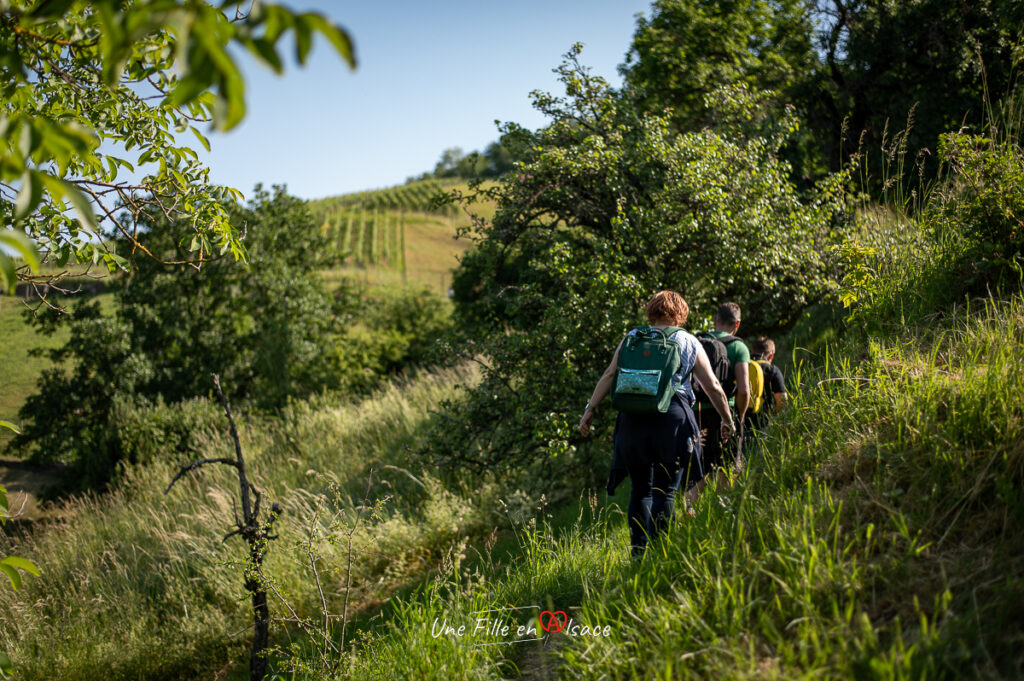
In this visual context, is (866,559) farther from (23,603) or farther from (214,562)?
(23,603)

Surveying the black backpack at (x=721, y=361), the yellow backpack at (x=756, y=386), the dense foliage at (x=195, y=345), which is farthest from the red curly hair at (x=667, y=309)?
the dense foliage at (x=195, y=345)

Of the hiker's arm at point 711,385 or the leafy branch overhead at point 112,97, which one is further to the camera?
the hiker's arm at point 711,385

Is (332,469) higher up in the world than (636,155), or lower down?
lower down

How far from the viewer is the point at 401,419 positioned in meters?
9.62

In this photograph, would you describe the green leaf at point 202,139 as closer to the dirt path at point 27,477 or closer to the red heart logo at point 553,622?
the red heart logo at point 553,622

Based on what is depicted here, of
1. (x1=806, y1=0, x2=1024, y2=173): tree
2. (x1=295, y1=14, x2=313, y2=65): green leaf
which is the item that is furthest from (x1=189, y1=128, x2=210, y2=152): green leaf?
(x1=806, y1=0, x2=1024, y2=173): tree

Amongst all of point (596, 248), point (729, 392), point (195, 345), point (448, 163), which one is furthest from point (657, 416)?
point (448, 163)

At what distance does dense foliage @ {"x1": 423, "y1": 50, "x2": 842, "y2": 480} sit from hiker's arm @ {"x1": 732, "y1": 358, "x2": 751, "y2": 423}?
128cm

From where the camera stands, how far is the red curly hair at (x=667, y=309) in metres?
4.02

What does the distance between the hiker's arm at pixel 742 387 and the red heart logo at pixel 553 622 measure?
2.01 metres

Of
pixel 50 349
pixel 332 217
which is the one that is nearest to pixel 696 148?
pixel 50 349

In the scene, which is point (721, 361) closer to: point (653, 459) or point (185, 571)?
point (653, 459)

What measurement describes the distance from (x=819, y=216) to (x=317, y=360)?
499 inches

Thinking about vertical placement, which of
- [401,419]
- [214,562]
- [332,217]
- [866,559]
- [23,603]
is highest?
[332,217]
